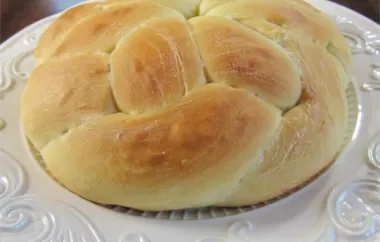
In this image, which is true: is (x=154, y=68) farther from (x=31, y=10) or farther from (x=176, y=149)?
(x=31, y=10)

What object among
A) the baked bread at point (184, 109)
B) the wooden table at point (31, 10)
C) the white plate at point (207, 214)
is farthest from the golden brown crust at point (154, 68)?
the wooden table at point (31, 10)

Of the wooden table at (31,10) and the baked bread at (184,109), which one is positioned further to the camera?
the wooden table at (31,10)

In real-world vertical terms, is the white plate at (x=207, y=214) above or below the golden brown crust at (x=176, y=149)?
below

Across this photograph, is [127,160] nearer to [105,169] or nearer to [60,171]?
[105,169]

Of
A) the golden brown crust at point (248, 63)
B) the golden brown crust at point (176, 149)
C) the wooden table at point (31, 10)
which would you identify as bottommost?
the wooden table at point (31, 10)

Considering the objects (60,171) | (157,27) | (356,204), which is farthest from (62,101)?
(356,204)

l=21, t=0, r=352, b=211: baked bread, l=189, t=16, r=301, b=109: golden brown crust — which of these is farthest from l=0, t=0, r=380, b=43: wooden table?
l=189, t=16, r=301, b=109: golden brown crust

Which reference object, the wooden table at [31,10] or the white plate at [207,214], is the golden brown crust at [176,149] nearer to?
the white plate at [207,214]

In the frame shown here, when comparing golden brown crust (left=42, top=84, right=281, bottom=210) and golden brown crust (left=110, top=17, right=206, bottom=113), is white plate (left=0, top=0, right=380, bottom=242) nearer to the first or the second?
golden brown crust (left=42, top=84, right=281, bottom=210)
